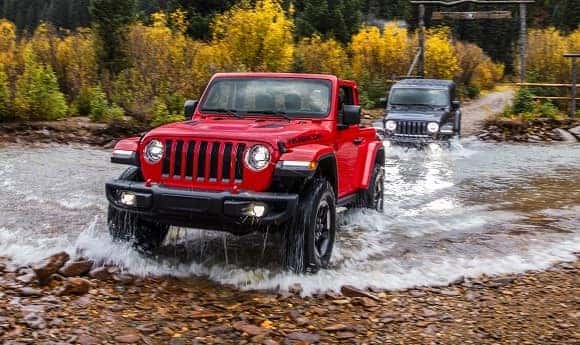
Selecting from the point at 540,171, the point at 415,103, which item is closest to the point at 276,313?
the point at 540,171

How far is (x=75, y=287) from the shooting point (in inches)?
198

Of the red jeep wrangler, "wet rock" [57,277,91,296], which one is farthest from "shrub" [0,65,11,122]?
"wet rock" [57,277,91,296]

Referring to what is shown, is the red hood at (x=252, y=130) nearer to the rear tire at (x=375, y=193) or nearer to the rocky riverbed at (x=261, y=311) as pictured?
the rocky riverbed at (x=261, y=311)

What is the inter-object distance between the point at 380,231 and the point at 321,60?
18479 millimetres

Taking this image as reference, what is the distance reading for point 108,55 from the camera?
2078cm

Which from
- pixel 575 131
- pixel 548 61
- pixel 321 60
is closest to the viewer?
pixel 575 131

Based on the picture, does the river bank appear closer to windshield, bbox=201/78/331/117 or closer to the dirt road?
windshield, bbox=201/78/331/117

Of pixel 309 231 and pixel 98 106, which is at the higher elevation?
pixel 98 106

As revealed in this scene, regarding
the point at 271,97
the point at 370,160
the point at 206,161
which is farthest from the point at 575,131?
the point at 206,161

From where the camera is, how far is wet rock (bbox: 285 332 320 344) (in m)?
4.39

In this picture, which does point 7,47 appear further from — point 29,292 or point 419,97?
point 29,292

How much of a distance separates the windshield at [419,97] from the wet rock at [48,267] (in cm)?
1209

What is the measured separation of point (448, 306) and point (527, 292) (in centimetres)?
81

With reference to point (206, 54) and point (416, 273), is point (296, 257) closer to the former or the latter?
point (416, 273)
